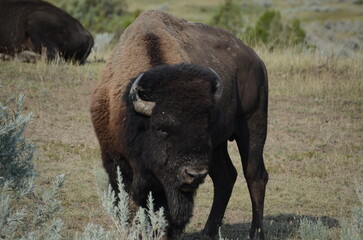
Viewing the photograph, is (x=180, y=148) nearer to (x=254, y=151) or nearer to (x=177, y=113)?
(x=177, y=113)

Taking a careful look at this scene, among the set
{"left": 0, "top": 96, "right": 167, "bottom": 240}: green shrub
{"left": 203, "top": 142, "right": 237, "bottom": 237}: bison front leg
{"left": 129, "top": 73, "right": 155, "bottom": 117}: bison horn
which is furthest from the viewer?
{"left": 203, "top": 142, "right": 237, "bottom": 237}: bison front leg

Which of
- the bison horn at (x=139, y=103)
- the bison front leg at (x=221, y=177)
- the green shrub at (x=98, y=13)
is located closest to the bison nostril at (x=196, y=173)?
the bison horn at (x=139, y=103)

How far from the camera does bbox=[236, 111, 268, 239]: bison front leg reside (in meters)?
8.66

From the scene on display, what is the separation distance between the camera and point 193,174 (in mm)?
5934

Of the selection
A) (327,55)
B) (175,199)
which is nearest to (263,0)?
(327,55)

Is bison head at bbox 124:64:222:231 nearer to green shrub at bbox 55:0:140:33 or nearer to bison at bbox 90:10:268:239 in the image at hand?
bison at bbox 90:10:268:239

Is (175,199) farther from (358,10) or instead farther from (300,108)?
(358,10)

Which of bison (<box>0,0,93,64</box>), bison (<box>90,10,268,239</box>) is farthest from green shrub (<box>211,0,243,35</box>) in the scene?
bison (<box>90,10,268,239</box>)

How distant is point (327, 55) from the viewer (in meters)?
18.2

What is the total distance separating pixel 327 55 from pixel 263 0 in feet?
161

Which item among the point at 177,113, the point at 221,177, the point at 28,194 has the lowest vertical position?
the point at 221,177

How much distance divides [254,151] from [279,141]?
431cm

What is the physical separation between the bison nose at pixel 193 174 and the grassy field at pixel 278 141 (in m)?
1.79

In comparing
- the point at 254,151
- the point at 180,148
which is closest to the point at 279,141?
the point at 254,151
